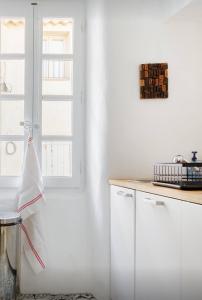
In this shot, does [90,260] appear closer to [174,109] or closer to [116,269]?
[116,269]

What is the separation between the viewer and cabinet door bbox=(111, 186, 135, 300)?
80.0 inches

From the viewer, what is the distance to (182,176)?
5.73 feet

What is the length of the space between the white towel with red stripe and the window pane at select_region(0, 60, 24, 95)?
1.32 ft

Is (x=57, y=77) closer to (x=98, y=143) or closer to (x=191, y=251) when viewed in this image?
(x=98, y=143)

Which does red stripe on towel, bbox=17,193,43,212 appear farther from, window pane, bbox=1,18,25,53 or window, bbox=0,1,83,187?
window pane, bbox=1,18,25,53

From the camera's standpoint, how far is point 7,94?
270 centimetres

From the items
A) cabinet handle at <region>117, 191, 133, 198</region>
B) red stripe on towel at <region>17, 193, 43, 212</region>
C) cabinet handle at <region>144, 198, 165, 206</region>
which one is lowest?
red stripe on towel at <region>17, 193, 43, 212</region>

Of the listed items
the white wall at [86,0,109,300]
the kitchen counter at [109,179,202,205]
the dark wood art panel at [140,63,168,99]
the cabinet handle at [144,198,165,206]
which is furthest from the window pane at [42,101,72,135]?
the cabinet handle at [144,198,165,206]

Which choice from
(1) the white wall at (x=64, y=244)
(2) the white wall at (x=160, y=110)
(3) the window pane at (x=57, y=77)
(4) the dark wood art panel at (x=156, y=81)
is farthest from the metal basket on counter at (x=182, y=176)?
(3) the window pane at (x=57, y=77)

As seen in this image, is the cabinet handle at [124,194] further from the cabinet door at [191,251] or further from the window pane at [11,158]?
the window pane at [11,158]

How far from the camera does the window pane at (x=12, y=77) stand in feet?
8.89

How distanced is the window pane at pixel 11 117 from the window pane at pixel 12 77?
0.08 m

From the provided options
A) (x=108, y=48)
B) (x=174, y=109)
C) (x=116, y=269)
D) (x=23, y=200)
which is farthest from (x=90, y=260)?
(x=108, y=48)

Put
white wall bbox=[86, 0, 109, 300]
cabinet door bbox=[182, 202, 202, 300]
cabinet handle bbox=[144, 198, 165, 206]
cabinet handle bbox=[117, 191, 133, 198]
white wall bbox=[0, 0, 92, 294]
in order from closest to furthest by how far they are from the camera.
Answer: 1. cabinet door bbox=[182, 202, 202, 300]
2. cabinet handle bbox=[144, 198, 165, 206]
3. cabinet handle bbox=[117, 191, 133, 198]
4. white wall bbox=[86, 0, 109, 300]
5. white wall bbox=[0, 0, 92, 294]
